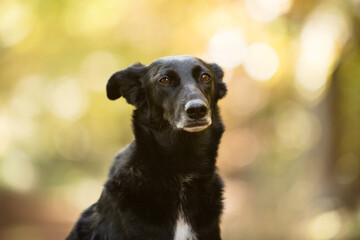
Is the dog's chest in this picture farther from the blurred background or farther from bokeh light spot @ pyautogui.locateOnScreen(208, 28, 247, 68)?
bokeh light spot @ pyautogui.locateOnScreen(208, 28, 247, 68)

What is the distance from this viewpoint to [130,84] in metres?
4.15

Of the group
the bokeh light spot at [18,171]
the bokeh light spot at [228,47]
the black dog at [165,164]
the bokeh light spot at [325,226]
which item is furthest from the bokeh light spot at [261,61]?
the bokeh light spot at [18,171]

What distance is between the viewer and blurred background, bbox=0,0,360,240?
8570 mm

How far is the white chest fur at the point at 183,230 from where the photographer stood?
3.62 metres

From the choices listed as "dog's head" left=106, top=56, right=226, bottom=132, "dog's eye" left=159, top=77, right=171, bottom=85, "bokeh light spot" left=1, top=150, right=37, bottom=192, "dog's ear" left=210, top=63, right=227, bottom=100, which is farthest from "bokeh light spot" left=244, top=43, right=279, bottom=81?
"bokeh light spot" left=1, top=150, right=37, bottom=192

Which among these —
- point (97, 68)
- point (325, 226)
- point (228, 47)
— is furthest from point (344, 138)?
point (97, 68)

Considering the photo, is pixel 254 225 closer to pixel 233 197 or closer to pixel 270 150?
pixel 233 197

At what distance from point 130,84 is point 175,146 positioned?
685 millimetres

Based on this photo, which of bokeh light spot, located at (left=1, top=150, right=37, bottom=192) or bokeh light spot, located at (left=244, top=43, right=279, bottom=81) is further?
bokeh light spot, located at (left=1, top=150, right=37, bottom=192)

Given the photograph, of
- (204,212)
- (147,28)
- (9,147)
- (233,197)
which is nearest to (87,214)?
(204,212)

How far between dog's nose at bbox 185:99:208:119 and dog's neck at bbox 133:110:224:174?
1.01 feet

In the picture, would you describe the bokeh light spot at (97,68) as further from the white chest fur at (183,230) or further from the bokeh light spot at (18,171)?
the white chest fur at (183,230)

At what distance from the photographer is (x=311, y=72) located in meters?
8.83

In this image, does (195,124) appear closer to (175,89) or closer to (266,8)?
(175,89)
